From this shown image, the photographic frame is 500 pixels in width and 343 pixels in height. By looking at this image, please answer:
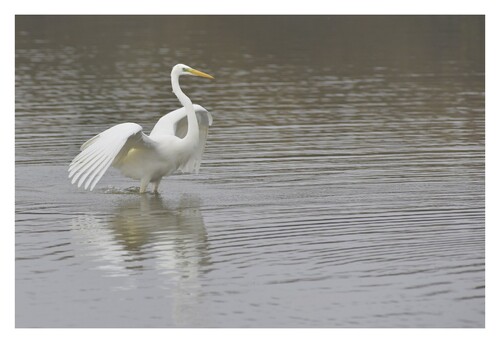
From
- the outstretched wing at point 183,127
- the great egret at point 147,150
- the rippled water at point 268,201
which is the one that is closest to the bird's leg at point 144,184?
the great egret at point 147,150

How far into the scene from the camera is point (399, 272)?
10.9 m

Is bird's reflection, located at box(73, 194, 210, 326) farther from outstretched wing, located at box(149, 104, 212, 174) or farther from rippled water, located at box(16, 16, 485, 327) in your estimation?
outstretched wing, located at box(149, 104, 212, 174)

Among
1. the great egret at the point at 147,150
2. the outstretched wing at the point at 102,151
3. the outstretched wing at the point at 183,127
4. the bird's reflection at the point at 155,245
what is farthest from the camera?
the outstretched wing at the point at 183,127

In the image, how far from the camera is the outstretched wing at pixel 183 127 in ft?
50.1

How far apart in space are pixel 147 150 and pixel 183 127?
1534 millimetres

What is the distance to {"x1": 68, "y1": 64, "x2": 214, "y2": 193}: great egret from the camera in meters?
13.7

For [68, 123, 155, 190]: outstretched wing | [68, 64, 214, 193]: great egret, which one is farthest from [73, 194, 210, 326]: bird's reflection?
[68, 123, 155, 190]: outstretched wing

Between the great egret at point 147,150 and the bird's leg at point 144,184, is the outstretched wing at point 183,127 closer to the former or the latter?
the great egret at point 147,150

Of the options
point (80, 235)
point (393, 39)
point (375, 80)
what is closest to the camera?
point (80, 235)

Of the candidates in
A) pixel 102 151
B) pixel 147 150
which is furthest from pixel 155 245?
pixel 147 150

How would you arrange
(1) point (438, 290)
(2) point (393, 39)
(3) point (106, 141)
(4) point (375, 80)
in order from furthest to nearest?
(2) point (393, 39), (4) point (375, 80), (3) point (106, 141), (1) point (438, 290)
